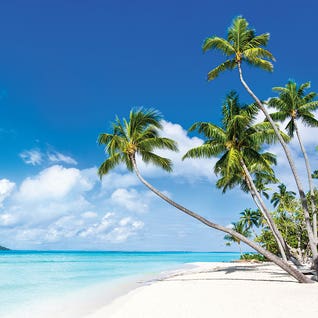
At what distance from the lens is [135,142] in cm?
1518

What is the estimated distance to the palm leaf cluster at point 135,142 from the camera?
15094 mm

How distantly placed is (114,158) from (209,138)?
16.7 feet

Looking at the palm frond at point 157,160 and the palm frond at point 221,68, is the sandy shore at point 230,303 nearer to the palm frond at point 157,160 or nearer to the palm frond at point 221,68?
the palm frond at point 157,160

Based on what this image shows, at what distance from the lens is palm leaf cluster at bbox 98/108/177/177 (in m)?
15.1

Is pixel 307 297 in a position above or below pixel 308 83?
below

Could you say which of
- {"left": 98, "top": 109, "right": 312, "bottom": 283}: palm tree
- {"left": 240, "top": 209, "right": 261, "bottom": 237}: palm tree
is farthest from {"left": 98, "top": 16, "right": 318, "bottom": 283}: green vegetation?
{"left": 240, "top": 209, "right": 261, "bottom": 237}: palm tree

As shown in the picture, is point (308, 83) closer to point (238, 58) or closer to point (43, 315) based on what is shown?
point (238, 58)

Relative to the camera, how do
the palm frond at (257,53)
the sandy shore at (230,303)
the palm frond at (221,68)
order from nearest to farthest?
1. the sandy shore at (230,303)
2. the palm frond at (257,53)
3. the palm frond at (221,68)

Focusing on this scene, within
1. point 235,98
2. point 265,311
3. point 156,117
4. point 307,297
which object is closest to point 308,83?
point 235,98

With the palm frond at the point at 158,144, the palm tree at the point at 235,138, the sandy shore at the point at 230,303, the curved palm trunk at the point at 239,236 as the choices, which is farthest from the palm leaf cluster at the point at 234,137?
the sandy shore at the point at 230,303

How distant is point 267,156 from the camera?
2031 cm

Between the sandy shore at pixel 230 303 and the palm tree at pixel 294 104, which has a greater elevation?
the palm tree at pixel 294 104

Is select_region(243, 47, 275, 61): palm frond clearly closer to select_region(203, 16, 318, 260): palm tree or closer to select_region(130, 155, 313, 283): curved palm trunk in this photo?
select_region(203, 16, 318, 260): palm tree

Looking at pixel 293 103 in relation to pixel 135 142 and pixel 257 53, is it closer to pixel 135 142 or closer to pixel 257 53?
pixel 257 53
